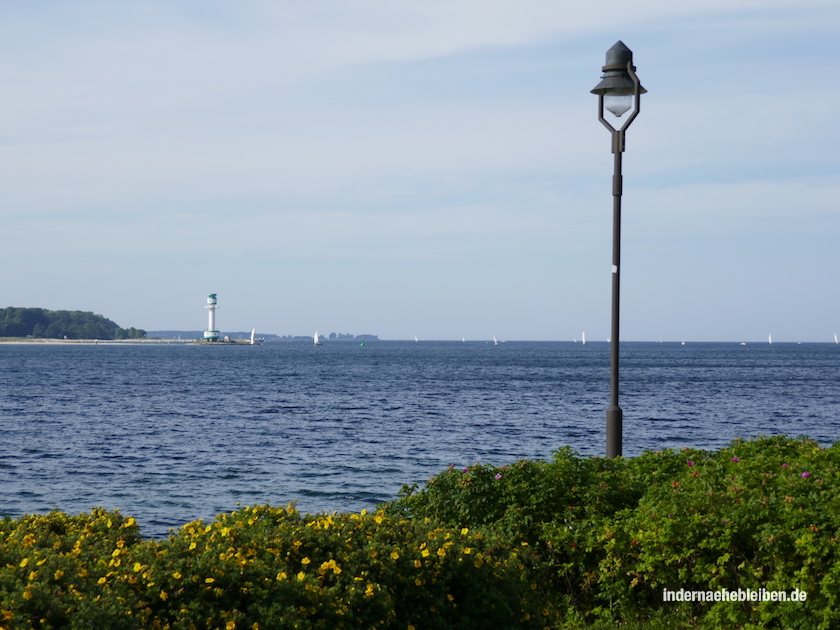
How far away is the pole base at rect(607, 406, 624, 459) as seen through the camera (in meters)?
10.3

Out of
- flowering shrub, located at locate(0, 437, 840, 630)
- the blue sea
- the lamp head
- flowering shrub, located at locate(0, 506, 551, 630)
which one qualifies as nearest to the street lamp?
the lamp head

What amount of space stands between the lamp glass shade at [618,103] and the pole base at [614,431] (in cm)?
410

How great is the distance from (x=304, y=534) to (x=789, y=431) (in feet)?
135

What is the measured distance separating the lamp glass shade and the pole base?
410cm

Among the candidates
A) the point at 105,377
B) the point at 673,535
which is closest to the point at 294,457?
the point at 673,535

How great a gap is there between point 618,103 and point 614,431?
4.48 meters

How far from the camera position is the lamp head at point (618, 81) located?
11.1 metres

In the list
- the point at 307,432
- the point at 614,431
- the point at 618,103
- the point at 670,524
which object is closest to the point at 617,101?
the point at 618,103

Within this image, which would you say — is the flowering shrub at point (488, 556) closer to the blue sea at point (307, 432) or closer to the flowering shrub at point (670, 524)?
the flowering shrub at point (670, 524)

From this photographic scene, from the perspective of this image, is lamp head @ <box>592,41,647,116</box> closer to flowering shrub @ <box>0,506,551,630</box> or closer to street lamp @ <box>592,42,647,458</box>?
street lamp @ <box>592,42,647,458</box>

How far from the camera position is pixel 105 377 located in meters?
89.8

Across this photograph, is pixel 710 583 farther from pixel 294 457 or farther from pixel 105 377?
pixel 105 377

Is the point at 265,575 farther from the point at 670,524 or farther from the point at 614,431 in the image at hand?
the point at 614,431

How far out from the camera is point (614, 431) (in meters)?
10.4
